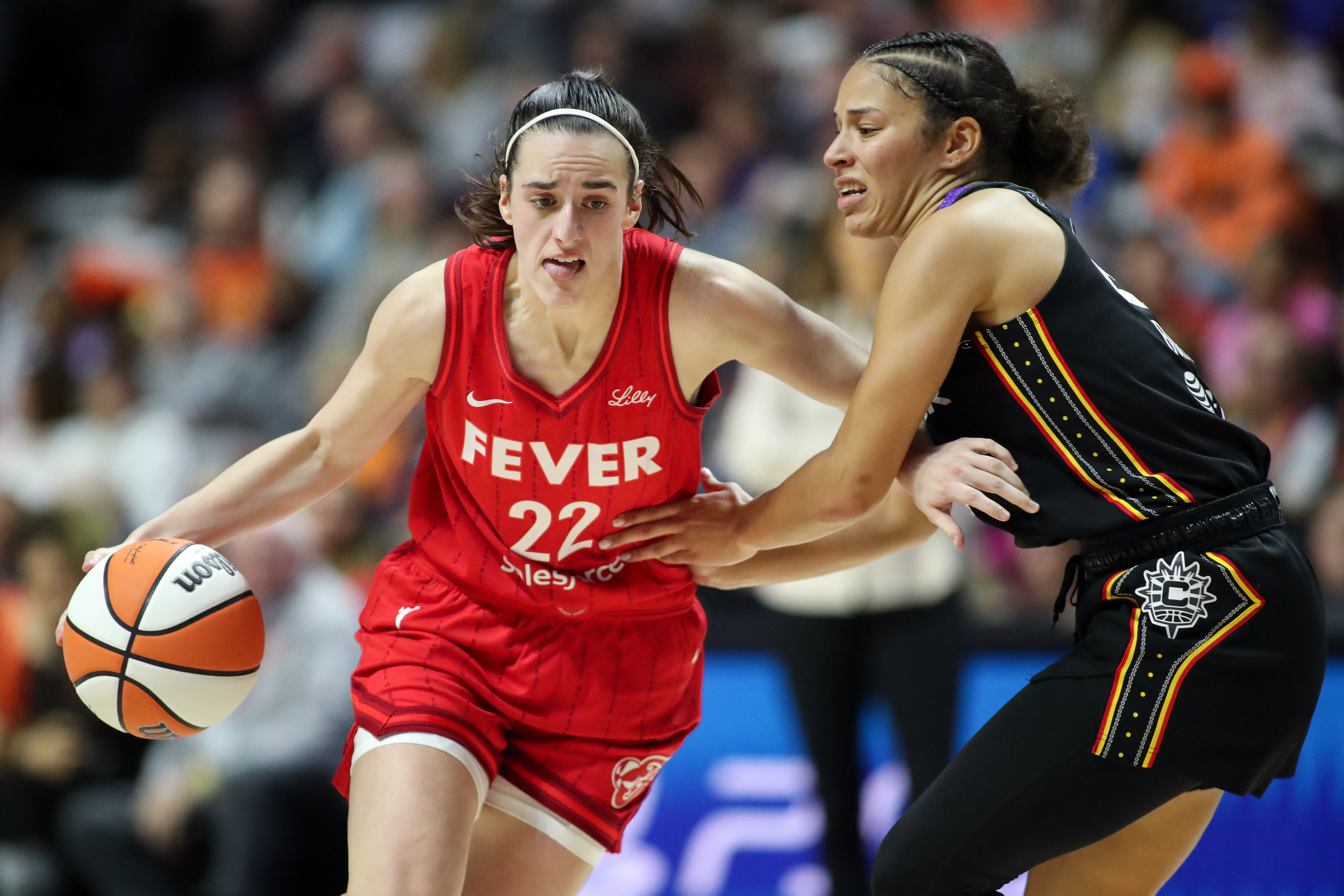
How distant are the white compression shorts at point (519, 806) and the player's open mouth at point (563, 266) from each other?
1004 millimetres

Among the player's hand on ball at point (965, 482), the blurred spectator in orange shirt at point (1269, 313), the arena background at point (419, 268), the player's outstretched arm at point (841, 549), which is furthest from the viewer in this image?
the blurred spectator in orange shirt at point (1269, 313)

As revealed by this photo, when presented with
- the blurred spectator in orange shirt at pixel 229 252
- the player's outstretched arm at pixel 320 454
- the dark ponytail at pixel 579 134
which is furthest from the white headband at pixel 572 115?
the blurred spectator in orange shirt at pixel 229 252

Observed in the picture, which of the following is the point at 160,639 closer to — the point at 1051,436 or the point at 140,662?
the point at 140,662

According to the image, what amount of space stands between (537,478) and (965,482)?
3.04 feet

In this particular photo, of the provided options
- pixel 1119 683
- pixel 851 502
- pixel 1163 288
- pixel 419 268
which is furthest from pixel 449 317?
pixel 419 268

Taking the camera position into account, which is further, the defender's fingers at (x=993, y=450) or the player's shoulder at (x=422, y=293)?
the player's shoulder at (x=422, y=293)

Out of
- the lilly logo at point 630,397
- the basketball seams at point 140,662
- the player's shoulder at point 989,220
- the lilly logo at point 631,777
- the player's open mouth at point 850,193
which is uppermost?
the player's open mouth at point 850,193

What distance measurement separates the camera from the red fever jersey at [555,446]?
3094 mm

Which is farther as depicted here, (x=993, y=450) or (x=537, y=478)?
(x=537, y=478)

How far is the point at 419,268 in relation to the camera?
8172mm

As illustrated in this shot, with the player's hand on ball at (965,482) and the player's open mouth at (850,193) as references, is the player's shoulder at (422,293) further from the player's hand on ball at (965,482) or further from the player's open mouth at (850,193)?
the player's hand on ball at (965,482)

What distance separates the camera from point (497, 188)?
3217mm

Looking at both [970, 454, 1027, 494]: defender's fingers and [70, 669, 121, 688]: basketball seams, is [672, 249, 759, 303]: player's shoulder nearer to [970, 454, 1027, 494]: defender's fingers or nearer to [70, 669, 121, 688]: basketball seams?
[970, 454, 1027, 494]: defender's fingers

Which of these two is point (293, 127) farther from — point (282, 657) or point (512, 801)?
point (512, 801)
